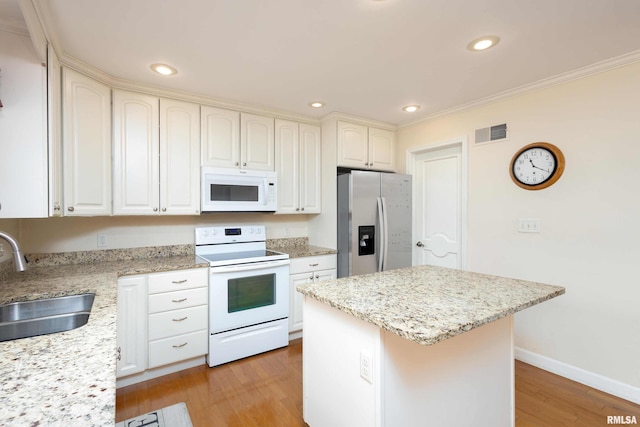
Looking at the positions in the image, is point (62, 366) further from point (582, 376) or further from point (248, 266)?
point (582, 376)

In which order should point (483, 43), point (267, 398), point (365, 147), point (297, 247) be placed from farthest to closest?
point (297, 247), point (365, 147), point (267, 398), point (483, 43)

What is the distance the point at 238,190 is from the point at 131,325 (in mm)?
1423

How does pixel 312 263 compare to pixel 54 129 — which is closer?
pixel 54 129

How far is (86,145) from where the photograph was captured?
2.20 meters

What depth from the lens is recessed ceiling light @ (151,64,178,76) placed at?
7.19 feet

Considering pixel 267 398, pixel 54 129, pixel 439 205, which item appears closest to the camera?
pixel 54 129

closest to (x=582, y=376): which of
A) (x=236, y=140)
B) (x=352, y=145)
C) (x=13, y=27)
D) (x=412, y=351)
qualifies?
(x=412, y=351)

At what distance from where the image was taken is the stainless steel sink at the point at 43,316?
56.3 inches

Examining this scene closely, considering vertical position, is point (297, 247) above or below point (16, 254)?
below

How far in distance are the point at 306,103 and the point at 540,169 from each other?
2.16m

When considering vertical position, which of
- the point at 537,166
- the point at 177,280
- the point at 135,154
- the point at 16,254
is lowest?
the point at 177,280

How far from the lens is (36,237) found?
7.79 feet

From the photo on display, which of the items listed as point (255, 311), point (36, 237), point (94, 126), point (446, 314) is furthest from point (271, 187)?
point (446, 314)

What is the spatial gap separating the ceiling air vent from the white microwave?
81.3 inches
